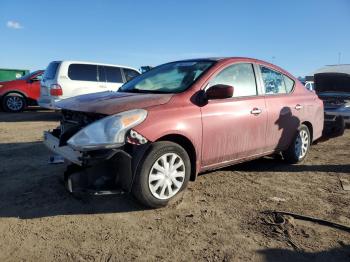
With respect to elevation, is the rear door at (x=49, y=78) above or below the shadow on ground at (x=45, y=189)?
above

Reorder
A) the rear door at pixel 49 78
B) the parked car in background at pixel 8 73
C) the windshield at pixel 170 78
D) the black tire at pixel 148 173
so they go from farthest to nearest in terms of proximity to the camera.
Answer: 1. the parked car in background at pixel 8 73
2. the rear door at pixel 49 78
3. the windshield at pixel 170 78
4. the black tire at pixel 148 173

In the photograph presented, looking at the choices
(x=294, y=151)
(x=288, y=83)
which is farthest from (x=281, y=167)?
(x=288, y=83)

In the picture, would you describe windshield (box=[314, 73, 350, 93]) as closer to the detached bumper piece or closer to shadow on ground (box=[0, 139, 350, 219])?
shadow on ground (box=[0, 139, 350, 219])

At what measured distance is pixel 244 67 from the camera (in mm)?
5586

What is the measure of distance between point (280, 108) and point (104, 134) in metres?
2.97

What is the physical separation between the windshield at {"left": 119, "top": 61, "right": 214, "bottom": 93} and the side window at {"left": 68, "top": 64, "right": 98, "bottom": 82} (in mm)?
6788

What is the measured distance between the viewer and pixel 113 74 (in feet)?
43.5

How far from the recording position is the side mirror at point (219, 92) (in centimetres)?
476

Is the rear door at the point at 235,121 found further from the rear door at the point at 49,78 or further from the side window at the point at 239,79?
the rear door at the point at 49,78

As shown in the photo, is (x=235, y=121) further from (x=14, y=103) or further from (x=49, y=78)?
(x=14, y=103)

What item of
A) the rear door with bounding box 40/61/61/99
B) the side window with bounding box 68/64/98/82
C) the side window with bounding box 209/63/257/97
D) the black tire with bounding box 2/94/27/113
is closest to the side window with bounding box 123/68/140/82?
the side window with bounding box 68/64/98/82

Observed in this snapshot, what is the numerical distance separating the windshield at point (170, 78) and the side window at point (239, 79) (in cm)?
22

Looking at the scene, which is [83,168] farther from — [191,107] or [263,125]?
[263,125]

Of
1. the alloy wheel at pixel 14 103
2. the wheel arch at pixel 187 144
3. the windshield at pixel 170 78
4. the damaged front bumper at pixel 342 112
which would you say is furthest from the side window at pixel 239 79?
the alloy wheel at pixel 14 103
